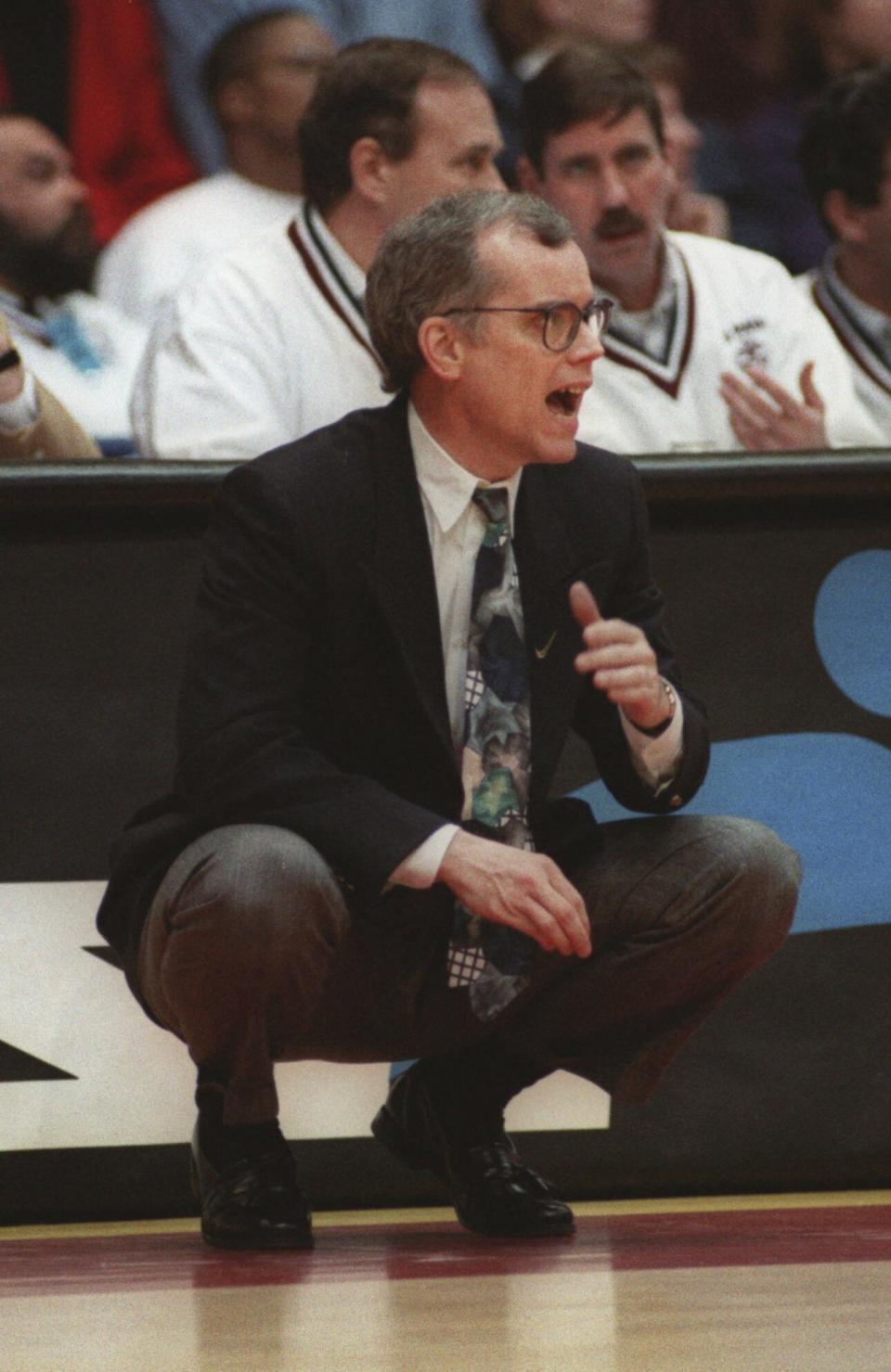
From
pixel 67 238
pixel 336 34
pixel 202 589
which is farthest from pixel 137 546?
pixel 336 34

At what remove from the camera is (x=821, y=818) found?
250 cm

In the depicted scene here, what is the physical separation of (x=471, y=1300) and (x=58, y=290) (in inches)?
107

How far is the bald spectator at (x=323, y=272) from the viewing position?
3.08 m

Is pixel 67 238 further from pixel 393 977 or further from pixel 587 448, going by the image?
pixel 393 977

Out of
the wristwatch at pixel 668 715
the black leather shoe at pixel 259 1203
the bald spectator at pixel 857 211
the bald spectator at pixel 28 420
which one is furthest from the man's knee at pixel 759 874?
the bald spectator at pixel 857 211

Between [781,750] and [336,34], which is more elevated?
[336,34]

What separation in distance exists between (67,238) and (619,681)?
2.38 meters

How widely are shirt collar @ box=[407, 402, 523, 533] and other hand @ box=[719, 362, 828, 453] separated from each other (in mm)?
1017

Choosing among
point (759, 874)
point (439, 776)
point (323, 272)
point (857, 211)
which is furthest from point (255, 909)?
point (857, 211)

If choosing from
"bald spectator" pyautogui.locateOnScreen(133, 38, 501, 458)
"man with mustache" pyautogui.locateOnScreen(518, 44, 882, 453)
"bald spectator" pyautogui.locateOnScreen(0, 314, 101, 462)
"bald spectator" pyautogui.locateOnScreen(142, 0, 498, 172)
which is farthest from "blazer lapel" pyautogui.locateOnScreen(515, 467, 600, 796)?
"bald spectator" pyautogui.locateOnScreen(142, 0, 498, 172)

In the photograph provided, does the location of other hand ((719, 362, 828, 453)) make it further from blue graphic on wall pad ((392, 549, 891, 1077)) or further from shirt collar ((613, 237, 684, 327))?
blue graphic on wall pad ((392, 549, 891, 1077))

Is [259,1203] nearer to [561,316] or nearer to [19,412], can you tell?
[561,316]

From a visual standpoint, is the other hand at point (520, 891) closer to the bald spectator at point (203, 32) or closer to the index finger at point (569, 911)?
the index finger at point (569, 911)

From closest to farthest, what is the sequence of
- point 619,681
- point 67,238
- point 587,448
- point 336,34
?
point 619,681, point 587,448, point 67,238, point 336,34
